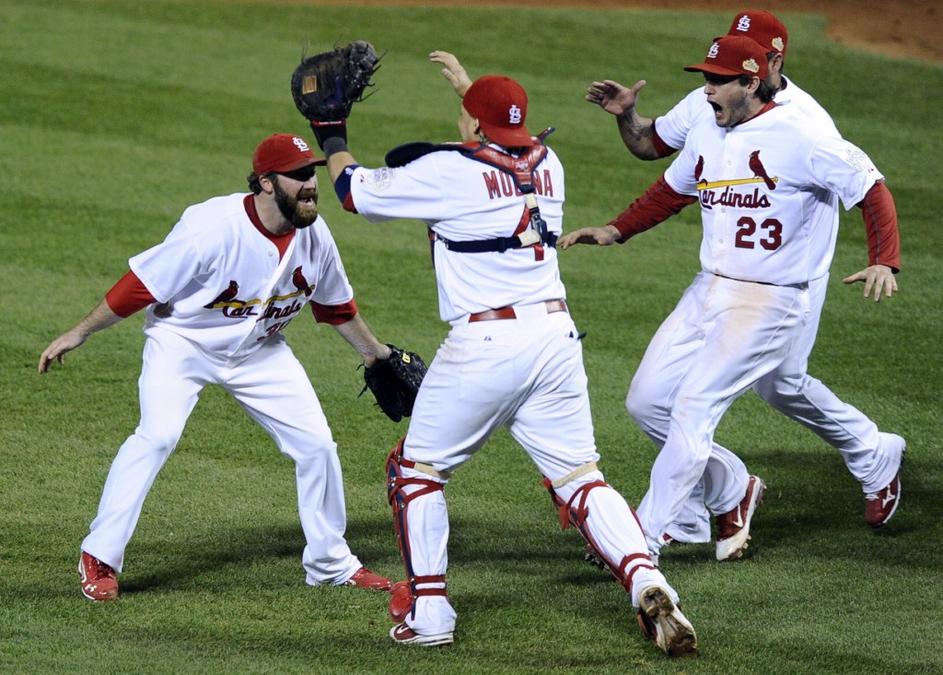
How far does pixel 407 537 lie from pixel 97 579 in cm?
119

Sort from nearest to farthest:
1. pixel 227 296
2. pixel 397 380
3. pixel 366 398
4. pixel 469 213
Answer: pixel 469 213 → pixel 227 296 → pixel 397 380 → pixel 366 398

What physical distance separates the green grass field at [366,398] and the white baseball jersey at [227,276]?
3.15 feet

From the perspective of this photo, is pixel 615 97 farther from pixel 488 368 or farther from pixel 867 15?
pixel 867 15

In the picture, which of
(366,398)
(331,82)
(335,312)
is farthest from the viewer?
(366,398)

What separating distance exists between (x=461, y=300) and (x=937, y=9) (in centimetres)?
1270

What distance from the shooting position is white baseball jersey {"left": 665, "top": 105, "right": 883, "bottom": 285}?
531 cm

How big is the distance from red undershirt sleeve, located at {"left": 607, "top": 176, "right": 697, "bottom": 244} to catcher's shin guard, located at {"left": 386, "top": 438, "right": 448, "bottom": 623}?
5.26 feet

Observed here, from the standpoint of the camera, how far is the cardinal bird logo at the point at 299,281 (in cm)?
527

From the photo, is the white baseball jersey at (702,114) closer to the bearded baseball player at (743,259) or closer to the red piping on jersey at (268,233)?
the bearded baseball player at (743,259)

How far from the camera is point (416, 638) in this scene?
15.4 ft

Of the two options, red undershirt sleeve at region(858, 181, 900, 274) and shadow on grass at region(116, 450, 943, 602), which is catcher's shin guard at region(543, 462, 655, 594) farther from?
red undershirt sleeve at region(858, 181, 900, 274)

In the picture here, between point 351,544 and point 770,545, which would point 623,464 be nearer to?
point 770,545

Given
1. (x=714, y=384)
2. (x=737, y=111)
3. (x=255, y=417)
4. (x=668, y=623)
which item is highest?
(x=737, y=111)

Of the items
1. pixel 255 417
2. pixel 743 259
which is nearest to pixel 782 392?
pixel 743 259
